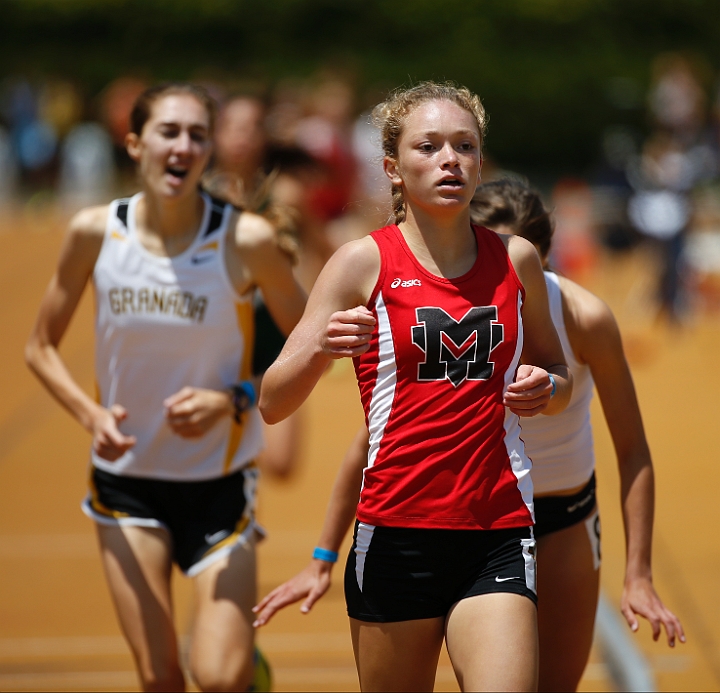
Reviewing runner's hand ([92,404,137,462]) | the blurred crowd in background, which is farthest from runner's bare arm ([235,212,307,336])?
runner's hand ([92,404,137,462])

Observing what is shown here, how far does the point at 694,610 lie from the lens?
5688 millimetres

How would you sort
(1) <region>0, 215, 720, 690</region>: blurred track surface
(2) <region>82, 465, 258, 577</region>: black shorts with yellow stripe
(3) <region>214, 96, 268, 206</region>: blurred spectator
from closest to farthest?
(2) <region>82, 465, 258, 577</region>: black shorts with yellow stripe < (1) <region>0, 215, 720, 690</region>: blurred track surface < (3) <region>214, 96, 268, 206</region>: blurred spectator

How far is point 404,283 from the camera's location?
2.90m

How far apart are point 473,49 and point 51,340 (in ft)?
88.6

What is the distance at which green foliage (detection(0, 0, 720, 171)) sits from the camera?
28281mm

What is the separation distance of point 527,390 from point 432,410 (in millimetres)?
243

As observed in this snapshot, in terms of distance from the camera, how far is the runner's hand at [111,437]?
3.71 m

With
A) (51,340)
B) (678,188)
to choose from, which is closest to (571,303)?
(51,340)

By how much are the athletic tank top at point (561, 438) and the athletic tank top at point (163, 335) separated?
109 centimetres

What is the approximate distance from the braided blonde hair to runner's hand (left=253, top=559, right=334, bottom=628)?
1.04m

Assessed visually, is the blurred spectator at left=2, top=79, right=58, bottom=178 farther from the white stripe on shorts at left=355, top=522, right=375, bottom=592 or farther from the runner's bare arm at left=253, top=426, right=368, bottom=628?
the white stripe on shorts at left=355, top=522, right=375, bottom=592

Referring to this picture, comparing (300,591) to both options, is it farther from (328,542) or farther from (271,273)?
(271,273)

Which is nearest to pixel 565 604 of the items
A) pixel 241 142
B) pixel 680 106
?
pixel 241 142

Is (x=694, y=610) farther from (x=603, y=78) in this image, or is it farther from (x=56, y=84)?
(x=56, y=84)
